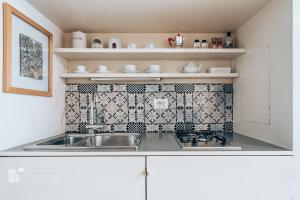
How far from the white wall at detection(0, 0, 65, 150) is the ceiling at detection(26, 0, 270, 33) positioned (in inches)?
2.9

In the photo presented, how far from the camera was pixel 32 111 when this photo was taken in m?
1.58

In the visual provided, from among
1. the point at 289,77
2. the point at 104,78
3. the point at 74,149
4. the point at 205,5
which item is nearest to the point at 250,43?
the point at 205,5

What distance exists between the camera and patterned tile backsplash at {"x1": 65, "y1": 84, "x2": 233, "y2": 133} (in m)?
2.13

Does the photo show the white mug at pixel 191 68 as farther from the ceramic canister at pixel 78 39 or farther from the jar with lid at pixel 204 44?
the ceramic canister at pixel 78 39

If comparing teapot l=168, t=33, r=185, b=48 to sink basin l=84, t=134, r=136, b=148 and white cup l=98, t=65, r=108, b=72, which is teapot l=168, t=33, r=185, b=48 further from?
sink basin l=84, t=134, r=136, b=148

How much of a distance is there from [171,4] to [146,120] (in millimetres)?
991

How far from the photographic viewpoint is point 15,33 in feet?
4.52
